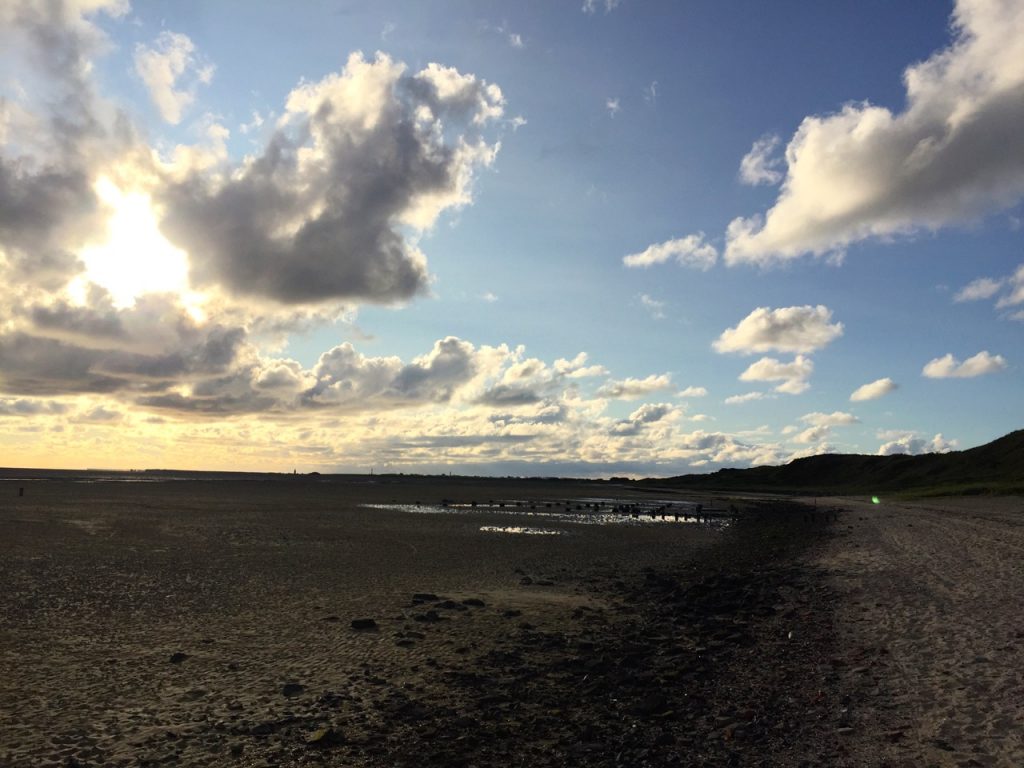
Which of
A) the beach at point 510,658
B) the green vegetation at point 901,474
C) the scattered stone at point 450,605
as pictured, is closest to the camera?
the beach at point 510,658

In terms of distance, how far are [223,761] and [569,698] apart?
5.77 metres

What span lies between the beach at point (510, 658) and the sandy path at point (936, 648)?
0.06 m

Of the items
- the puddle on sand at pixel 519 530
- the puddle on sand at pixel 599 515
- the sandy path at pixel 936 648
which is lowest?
the puddle on sand at pixel 599 515

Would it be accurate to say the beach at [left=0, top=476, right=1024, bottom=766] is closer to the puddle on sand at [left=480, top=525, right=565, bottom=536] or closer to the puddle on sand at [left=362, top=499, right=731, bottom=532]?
the puddle on sand at [left=480, top=525, right=565, bottom=536]

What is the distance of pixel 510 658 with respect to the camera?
1489cm

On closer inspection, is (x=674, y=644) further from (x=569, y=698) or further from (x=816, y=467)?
(x=816, y=467)

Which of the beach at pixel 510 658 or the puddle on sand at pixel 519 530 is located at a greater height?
the beach at pixel 510 658

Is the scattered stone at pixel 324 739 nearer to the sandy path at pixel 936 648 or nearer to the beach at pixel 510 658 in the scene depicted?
the beach at pixel 510 658

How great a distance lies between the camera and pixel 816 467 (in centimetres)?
17462

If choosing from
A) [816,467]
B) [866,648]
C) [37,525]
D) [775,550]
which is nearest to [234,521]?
[37,525]

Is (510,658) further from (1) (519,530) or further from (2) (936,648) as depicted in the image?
(1) (519,530)

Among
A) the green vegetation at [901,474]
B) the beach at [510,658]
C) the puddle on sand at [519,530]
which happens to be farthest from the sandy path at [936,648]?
the green vegetation at [901,474]

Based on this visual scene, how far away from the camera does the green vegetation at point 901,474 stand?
87.5m

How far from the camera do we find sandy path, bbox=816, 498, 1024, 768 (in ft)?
31.0
